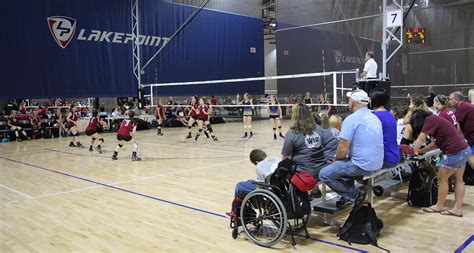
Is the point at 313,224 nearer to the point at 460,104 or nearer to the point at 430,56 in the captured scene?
the point at 460,104

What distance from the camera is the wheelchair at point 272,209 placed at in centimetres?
375

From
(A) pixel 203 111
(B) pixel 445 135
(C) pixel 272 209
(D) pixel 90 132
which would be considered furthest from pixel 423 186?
(D) pixel 90 132

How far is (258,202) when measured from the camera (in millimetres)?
3930

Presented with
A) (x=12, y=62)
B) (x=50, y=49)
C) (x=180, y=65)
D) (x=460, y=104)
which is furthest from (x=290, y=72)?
(x=460, y=104)

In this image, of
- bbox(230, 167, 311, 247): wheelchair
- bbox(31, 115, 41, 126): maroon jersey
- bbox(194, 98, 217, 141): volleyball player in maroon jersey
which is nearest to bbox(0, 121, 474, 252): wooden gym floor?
bbox(230, 167, 311, 247): wheelchair

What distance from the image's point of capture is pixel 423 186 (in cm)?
512

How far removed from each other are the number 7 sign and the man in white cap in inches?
Answer: 316

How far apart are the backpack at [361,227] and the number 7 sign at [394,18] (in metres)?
8.34

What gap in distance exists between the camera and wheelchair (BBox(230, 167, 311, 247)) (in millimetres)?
3752

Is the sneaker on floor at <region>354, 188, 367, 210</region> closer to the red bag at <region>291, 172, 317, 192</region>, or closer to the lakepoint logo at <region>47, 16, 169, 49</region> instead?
the red bag at <region>291, 172, 317, 192</region>

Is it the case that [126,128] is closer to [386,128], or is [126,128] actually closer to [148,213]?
[148,213]

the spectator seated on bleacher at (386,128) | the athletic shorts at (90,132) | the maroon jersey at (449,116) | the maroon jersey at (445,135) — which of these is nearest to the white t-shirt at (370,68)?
the maroon jersey at (449,116)

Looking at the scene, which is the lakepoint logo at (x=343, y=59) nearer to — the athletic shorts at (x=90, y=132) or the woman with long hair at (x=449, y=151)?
the athletic shorts at (x=90, y=132)

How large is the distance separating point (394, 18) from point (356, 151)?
8.42 metres
